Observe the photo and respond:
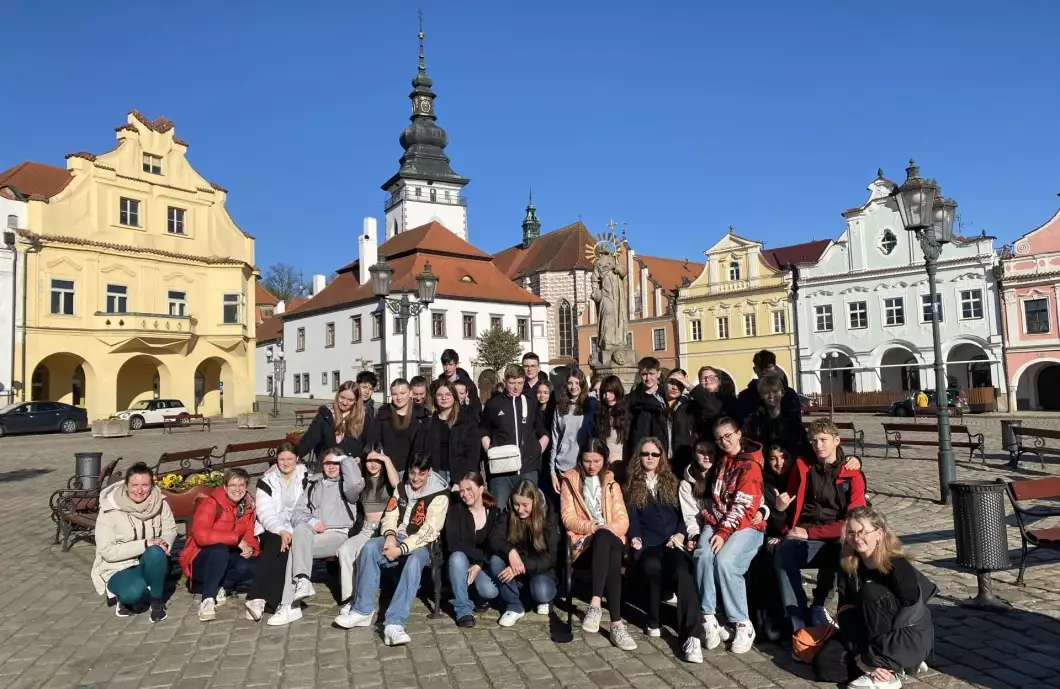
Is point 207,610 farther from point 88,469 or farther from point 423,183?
point 423,183

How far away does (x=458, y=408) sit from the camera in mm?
7062

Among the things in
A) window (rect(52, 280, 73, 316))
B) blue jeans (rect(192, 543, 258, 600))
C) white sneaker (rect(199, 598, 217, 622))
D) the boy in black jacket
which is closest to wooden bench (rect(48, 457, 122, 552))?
blue jeans (rect(192, 543, 258, 600))

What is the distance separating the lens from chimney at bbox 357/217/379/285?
48656mm

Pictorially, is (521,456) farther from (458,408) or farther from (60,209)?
(60,209)

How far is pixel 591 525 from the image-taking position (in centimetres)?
557

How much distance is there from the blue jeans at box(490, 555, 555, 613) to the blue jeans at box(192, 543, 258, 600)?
1.97 metres

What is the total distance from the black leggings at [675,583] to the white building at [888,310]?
34315mm

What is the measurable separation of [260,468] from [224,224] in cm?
2333

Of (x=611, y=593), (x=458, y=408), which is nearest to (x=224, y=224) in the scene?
(x=458, y=408)

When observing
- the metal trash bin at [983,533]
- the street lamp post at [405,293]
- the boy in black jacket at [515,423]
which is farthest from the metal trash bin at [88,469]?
the metal trash bin at [983,533]

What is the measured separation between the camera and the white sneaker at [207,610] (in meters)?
5.71

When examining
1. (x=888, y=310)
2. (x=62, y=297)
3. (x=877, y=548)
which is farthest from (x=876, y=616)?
(x=888, y=310)

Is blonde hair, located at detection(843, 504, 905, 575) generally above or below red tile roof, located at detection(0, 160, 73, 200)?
below

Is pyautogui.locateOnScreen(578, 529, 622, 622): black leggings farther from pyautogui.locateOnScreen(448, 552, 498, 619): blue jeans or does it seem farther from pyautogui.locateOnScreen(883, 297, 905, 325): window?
pyautogui.locateOnScreen(883, 297, 905, 325): window
